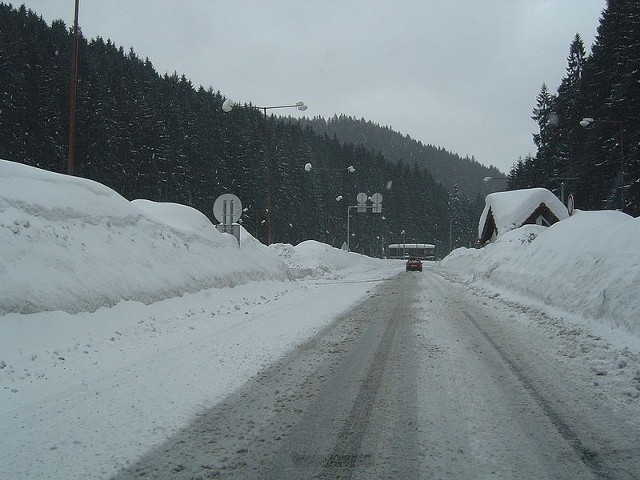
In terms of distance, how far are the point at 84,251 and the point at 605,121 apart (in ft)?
105

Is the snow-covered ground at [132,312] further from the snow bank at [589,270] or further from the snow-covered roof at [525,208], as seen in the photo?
the snow-covered roof at [525,208]

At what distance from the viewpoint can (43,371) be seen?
6.94 meters

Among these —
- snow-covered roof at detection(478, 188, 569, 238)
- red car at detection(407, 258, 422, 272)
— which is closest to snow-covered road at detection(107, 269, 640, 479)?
snow-covered roof at detection(478, 188, 569, 238)

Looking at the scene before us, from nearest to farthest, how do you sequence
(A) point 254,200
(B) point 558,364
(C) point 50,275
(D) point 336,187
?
1. (B) point 558,364
2. (C) point 50,275
3. (A) point 254,200
4. (D) point 336,187

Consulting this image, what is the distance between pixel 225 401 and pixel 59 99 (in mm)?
57698

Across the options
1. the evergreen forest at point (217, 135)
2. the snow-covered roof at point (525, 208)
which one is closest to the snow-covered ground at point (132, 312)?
the evergreen forest at point (217, 135)

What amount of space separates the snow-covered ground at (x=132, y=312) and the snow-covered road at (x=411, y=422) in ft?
1.90

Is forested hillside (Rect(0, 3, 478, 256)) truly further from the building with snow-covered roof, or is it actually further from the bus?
the building with snow-covered roof

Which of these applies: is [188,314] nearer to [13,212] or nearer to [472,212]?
[13,212]

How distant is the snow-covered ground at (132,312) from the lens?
17.2ft

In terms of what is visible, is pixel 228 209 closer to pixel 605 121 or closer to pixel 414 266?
pixel 605 121

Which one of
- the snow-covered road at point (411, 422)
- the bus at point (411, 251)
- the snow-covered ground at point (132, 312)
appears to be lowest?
the snow-covered road at point (411, 422)

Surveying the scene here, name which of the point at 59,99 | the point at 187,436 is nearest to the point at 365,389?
the point at 187,436

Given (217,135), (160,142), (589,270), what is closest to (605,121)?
(589,270)
